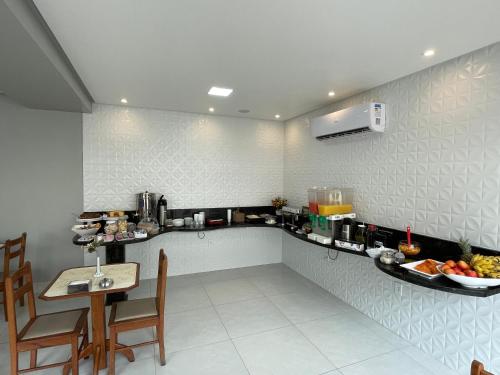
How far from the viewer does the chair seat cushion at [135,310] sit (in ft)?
6.46

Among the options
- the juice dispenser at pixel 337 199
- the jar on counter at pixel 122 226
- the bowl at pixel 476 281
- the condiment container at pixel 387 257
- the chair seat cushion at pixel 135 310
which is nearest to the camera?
the bowl at pixel 476 281

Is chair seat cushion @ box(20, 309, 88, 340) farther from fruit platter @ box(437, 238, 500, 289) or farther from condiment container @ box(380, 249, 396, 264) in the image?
fruit platter @ box(437, 238, 500, 289)

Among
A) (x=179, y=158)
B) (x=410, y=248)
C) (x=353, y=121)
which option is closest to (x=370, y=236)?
(x=410, y=248)

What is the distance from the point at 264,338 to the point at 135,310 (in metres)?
1.16

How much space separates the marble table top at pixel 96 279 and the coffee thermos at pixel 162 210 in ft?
4.31

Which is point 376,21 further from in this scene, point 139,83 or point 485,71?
point 139,83

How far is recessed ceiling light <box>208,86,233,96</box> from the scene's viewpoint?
2834 millimetres

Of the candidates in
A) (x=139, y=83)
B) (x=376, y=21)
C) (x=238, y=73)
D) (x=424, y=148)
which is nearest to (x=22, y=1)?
(x=139, y=83)

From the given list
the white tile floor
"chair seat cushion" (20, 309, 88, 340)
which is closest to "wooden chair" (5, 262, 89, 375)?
"chair seat cushion" (20, 309, 88, 340)

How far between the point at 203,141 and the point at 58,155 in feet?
6.06

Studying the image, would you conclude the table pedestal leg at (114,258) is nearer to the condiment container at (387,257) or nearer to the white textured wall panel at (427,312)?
the white textured wall panel at (427,312)

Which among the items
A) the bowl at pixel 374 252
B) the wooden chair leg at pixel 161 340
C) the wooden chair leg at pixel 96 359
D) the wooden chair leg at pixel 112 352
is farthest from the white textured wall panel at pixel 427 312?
the wooden chair leg at pixel 96 359

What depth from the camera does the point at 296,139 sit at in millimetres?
4133

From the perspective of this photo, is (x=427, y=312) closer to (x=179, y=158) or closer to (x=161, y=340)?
(x=161, y=340)
